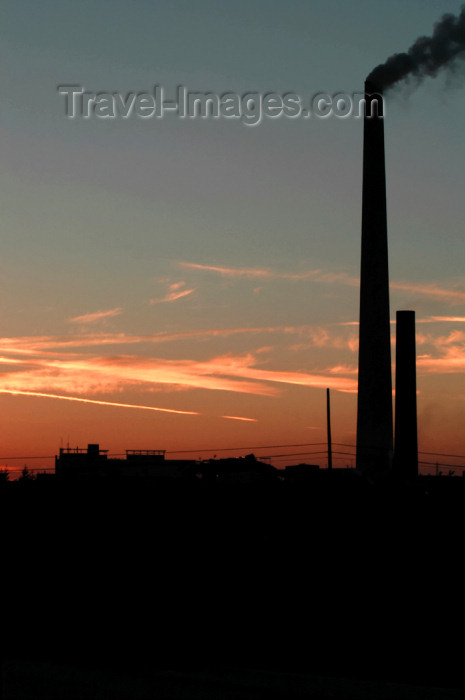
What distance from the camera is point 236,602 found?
13.3 m

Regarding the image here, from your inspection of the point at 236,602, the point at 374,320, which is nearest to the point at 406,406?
the point at 374,320

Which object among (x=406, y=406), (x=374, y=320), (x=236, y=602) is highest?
(x=374, y=320)

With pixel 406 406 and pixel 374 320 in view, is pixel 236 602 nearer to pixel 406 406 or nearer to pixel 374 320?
pixel 374 320

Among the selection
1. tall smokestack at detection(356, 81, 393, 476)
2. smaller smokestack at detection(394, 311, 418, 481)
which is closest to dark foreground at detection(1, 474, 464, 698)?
tall smokestack at detection(356, 81, 393, 476)

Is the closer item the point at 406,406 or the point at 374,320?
the point at 374,320

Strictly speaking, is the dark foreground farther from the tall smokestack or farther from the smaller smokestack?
the smaller smokestack

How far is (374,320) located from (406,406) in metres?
5.23

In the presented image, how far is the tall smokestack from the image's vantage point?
44188 mm

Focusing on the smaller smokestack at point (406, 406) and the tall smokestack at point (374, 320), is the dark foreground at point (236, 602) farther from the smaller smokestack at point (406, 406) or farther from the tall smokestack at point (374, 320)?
the smaller smokestack at point (406, 406)

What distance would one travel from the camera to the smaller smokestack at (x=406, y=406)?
152ft

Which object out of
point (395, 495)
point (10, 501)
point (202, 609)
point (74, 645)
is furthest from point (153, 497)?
point (74, 645)

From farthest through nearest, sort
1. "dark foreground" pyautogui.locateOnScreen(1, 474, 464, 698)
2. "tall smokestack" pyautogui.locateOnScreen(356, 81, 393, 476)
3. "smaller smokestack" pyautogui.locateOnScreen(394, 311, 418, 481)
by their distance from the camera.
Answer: "smaller smokestack" pyautogui.locateOnScreen(394, 311, 418, 481) < "tall smokestack" pyautogui.locateOnScreen(356, 81, 393, 476) < "dark foreground" pyautogui.locateOnScreen(1, 474, 464, 698)

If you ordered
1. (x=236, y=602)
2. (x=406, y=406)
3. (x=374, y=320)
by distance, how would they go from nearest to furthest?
Answer: 1. (x=236, y=602)
2. (x=374, y=320)
3. (x=406, y=406)

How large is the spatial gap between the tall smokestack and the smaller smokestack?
945 millimetres
